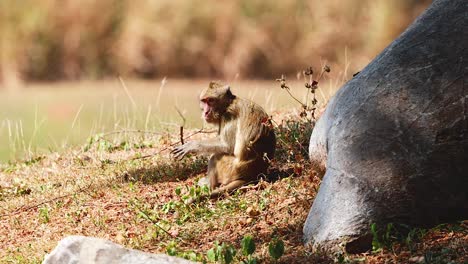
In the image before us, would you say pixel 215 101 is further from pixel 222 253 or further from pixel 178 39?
pixel 178 39

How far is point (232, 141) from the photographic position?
7.11 metres

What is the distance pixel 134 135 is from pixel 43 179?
1514mm

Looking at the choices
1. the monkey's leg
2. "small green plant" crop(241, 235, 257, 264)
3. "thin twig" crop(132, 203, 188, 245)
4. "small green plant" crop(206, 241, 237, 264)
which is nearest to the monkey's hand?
the monkey's leg

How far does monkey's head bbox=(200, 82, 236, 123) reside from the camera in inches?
280

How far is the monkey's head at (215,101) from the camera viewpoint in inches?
280

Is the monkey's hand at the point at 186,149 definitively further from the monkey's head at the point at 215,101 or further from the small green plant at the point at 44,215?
the small green plant at the point at 44,215

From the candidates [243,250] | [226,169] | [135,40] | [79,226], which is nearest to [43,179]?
[79,226]

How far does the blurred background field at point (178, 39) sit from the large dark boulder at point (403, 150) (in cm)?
1209

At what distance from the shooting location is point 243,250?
19.0 feet

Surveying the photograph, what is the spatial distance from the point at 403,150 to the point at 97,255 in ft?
6.92

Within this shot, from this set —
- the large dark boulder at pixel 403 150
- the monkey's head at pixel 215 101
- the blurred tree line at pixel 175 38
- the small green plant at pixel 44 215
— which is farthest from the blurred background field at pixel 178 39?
the large dark boulder at pixel 403 150

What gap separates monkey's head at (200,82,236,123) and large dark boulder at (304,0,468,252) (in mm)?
1288

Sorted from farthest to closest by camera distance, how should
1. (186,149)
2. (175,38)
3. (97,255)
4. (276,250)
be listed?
(175,38)
(186,149)
(276,250)
(97,255)

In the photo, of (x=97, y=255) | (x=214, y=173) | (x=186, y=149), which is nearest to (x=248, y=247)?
(x=97, y=255)
